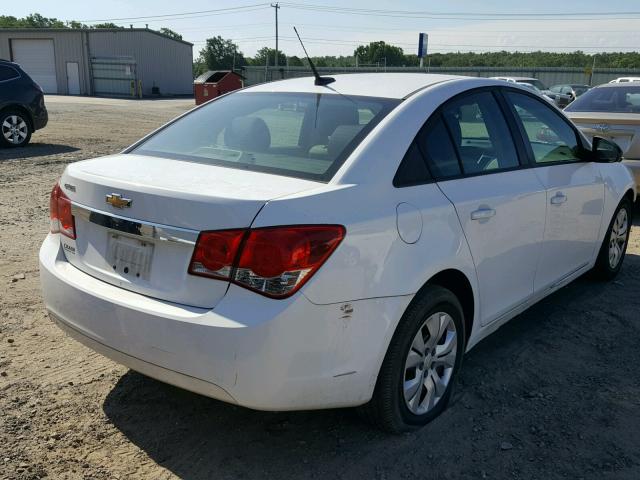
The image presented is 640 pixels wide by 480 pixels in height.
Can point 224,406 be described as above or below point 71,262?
below

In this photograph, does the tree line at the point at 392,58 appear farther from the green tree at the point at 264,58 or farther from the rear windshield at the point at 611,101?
the rear windshield at the point at 611,101

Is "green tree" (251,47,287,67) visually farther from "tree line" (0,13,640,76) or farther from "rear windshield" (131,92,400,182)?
"rear windshield" (131,92,400,182)

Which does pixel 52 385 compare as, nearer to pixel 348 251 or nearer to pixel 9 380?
pixel 9 380

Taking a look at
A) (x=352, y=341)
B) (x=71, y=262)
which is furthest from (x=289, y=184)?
(x=71, y=262)

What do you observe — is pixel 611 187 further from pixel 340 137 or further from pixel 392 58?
pixel 392 58

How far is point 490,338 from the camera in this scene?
4219mm

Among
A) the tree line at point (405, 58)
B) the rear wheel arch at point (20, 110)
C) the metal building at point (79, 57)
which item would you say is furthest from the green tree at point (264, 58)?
the rear wheel arch at point (20, 110)

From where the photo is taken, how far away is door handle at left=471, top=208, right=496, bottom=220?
317 cm

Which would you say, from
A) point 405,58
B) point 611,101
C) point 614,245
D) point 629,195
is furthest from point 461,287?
point 405,58

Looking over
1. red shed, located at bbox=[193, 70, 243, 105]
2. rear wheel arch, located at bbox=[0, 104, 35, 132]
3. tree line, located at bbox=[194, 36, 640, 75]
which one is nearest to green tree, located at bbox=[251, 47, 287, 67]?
tree line, located at bbox=[194, 36, 640, 75]

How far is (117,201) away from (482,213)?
1825 millimetres

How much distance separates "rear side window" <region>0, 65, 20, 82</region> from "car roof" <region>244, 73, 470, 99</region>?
10.9 m

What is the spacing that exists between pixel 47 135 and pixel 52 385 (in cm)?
1405

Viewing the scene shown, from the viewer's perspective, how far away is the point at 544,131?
14.1 feet
